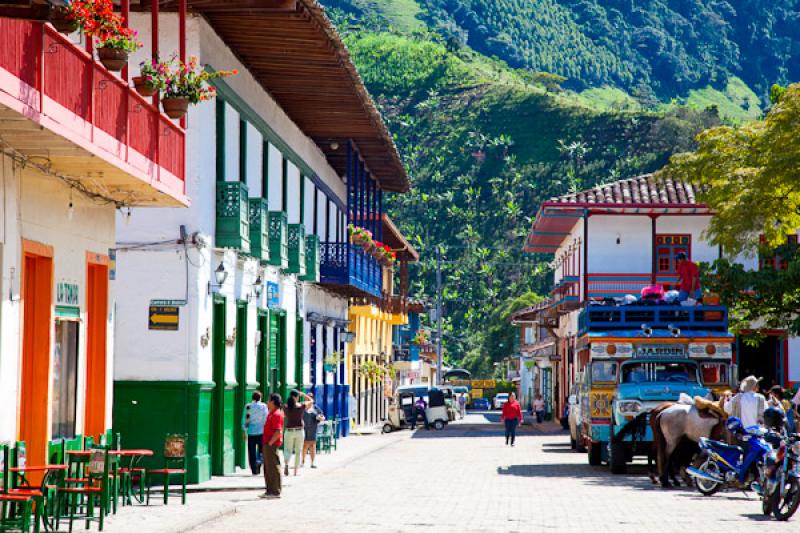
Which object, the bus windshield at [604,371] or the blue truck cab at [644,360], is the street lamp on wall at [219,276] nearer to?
the blue truck cab at [644,360]

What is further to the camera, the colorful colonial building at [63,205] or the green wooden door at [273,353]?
the green wooden door at [273,353]

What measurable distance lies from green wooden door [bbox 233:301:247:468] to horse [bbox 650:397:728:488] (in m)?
7.73

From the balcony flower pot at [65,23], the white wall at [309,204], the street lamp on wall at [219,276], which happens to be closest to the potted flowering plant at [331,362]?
the white wall at [309,204]

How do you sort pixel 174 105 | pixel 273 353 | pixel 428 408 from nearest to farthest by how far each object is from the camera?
pixel 174 105, pixel 273 353, pixel 428 408

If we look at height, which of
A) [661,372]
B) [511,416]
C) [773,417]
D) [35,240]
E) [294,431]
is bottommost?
[511,416]

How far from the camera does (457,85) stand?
615 ft

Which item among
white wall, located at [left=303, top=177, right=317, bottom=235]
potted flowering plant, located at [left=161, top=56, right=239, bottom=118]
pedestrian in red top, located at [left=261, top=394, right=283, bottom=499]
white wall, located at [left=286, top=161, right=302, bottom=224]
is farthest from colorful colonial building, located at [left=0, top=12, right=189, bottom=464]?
white wall, located at [left=303, top=177, right=317, bottom=235]

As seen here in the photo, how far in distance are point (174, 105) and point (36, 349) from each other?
3745 millimetres

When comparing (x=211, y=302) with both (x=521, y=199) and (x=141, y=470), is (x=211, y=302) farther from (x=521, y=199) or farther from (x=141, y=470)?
(x=521, y=199)

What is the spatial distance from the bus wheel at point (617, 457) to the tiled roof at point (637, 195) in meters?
22.6

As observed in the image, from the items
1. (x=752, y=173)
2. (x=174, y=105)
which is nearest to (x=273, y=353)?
(x=752, y=173)

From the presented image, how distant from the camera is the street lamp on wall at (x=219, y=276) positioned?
25831mm

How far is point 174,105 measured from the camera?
19500 mm

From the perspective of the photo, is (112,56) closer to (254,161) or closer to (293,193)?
(254,161)
